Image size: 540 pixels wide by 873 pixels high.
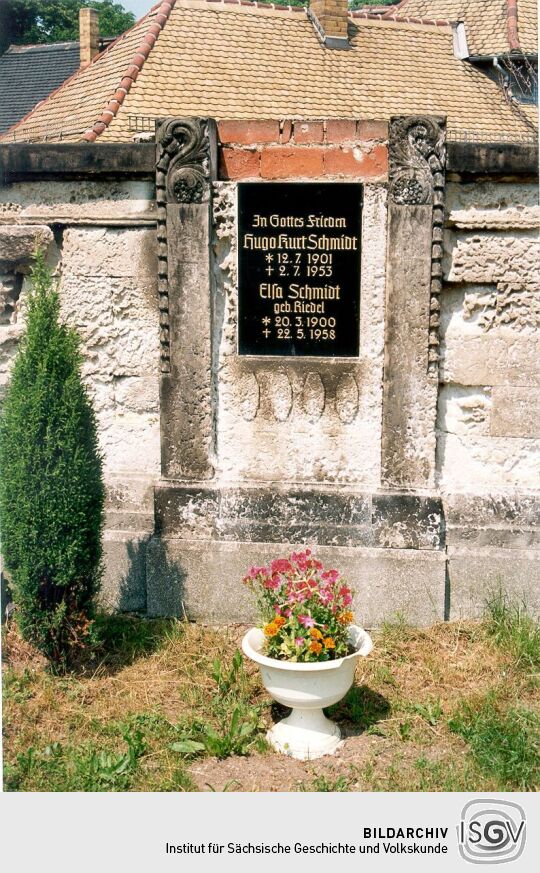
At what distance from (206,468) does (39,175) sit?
2.05 meters

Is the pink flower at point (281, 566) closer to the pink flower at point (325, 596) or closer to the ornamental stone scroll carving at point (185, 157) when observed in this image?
the pink flower at point (325, 596)

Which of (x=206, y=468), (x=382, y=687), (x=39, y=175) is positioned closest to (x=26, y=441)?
(x=206, y=468)

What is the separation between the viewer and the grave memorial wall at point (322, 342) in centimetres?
477

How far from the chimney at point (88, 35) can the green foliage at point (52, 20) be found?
230mm


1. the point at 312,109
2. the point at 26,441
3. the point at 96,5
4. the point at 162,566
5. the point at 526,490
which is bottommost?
the point at 162,566

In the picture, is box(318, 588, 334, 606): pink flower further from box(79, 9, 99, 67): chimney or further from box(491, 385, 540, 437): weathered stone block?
box(79, 9, 99, 67): chimney

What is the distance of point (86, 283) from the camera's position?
516 cm

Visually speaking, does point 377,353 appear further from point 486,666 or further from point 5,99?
point 5,99

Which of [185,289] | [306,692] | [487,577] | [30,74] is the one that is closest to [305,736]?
[306,692]

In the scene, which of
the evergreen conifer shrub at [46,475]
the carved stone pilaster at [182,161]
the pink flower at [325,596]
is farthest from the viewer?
the carved stone pilaster at [182,161]

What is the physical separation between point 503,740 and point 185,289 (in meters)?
2.93

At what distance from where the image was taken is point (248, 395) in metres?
5.00
